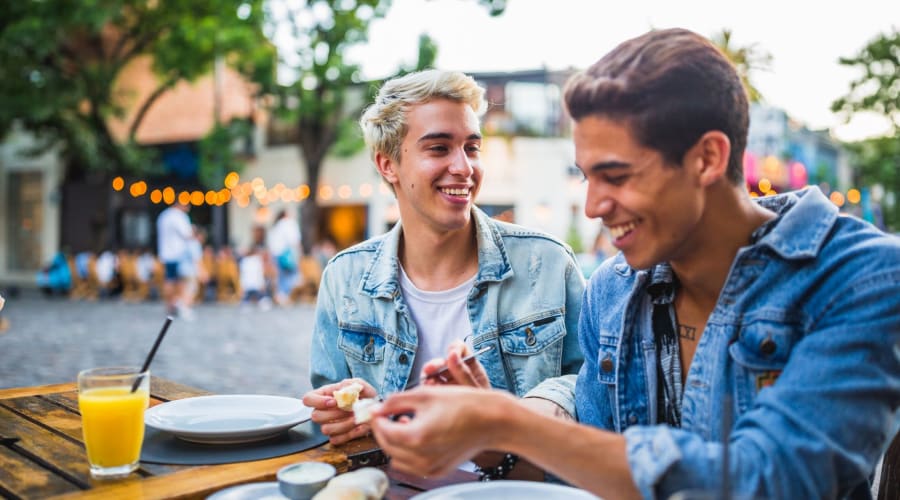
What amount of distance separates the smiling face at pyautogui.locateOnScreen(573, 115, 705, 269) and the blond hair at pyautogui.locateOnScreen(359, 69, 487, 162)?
123cm

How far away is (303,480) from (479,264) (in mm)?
1355

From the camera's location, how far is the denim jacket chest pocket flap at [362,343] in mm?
2584

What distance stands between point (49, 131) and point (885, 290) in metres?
22.1

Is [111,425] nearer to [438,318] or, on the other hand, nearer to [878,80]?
[438,318]

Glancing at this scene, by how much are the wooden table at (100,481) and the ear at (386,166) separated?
50.6 inches

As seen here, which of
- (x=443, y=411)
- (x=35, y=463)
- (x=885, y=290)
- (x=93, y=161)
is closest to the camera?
(x=443, y=411)

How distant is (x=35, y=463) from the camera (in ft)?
5.51

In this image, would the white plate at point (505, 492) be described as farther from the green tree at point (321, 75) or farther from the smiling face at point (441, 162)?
the green tree at point (321, 75)

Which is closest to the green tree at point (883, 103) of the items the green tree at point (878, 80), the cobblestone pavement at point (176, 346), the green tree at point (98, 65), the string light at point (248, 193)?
the green tree at point (878, 80)

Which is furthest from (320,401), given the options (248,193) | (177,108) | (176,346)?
(177,108)

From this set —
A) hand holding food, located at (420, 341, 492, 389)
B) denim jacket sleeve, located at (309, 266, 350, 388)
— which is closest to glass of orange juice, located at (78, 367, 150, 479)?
hand holding food, located at (420, 341, 492, 389)

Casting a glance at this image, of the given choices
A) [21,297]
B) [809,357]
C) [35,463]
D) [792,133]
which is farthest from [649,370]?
[792,133]

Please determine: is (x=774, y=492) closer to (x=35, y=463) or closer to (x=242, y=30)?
(x=35, y=463)

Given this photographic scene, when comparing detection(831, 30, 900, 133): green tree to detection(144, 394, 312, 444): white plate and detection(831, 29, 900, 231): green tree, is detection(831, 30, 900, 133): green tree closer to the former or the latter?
detection(831, 29, 900, 231): green tree
